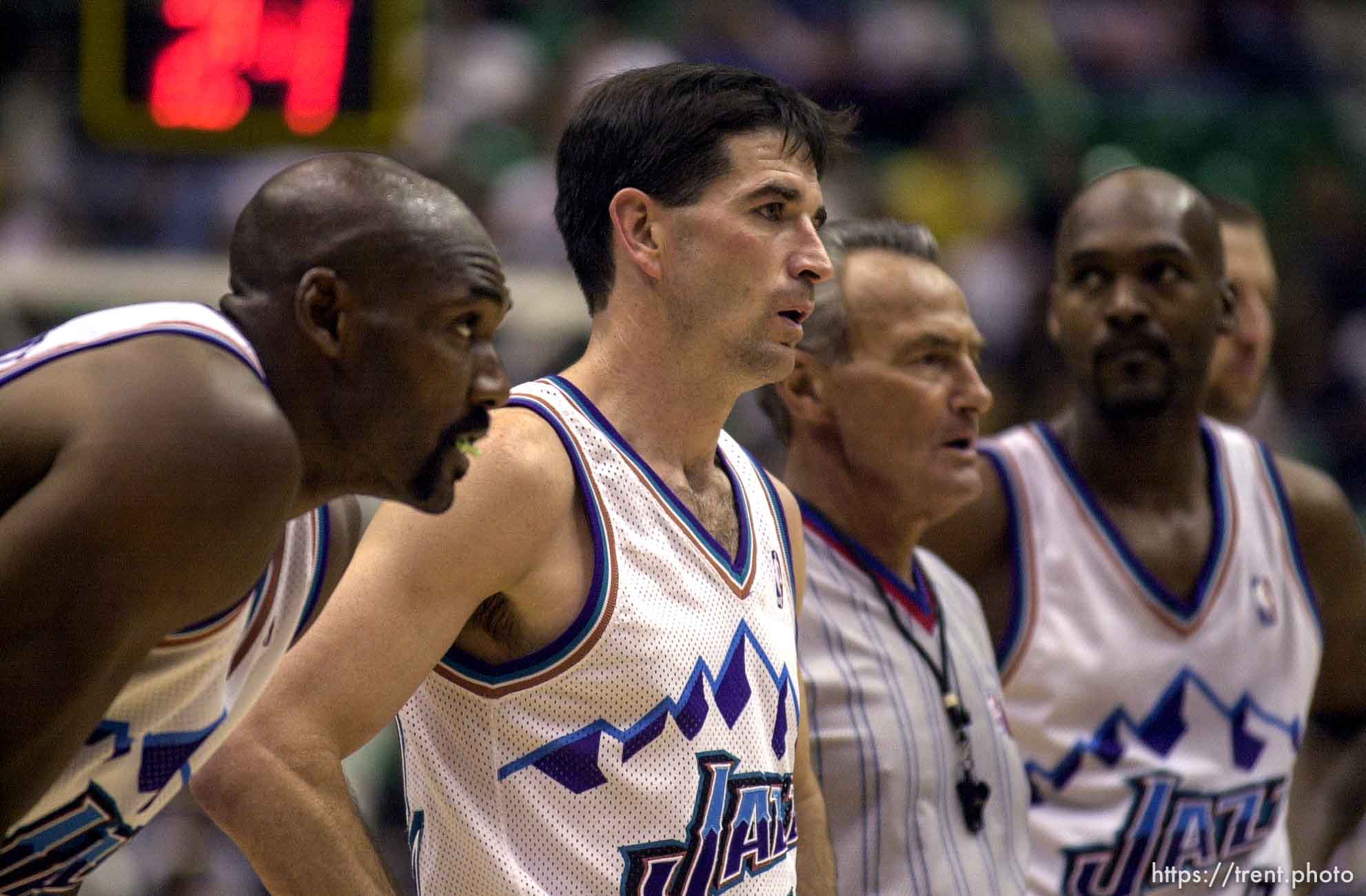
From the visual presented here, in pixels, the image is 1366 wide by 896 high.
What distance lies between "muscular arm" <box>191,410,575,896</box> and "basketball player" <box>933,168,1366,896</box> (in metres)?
1.81

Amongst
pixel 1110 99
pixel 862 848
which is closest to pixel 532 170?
pixel 1110 99

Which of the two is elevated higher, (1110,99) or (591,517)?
(591,517)

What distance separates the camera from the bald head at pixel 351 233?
205cm

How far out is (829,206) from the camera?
29.6 ft

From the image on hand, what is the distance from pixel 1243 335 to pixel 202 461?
12.5 feet

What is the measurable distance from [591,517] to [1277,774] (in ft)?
7.04

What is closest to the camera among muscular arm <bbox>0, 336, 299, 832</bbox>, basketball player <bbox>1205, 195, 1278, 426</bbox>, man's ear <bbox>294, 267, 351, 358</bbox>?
muscular arm <bbox>0, 336, 299, 832</bbox>

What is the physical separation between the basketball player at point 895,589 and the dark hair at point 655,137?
0.64 m

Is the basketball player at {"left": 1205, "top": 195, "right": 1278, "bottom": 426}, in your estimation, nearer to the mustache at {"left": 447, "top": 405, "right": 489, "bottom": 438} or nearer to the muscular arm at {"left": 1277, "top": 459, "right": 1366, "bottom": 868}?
the muscular arm at {"left": 1277, "top": 459, "right": 1366, "bottom": 868}

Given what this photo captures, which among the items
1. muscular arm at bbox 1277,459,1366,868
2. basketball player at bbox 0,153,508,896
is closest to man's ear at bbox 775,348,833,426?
basketball player at bbox 0,153,508,896

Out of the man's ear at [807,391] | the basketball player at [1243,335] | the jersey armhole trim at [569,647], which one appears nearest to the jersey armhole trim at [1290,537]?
the basketball player at [1243,335]

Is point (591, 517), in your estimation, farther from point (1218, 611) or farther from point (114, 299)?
point (114, 299)

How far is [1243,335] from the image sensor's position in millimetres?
4922

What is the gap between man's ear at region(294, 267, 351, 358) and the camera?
202 cm
